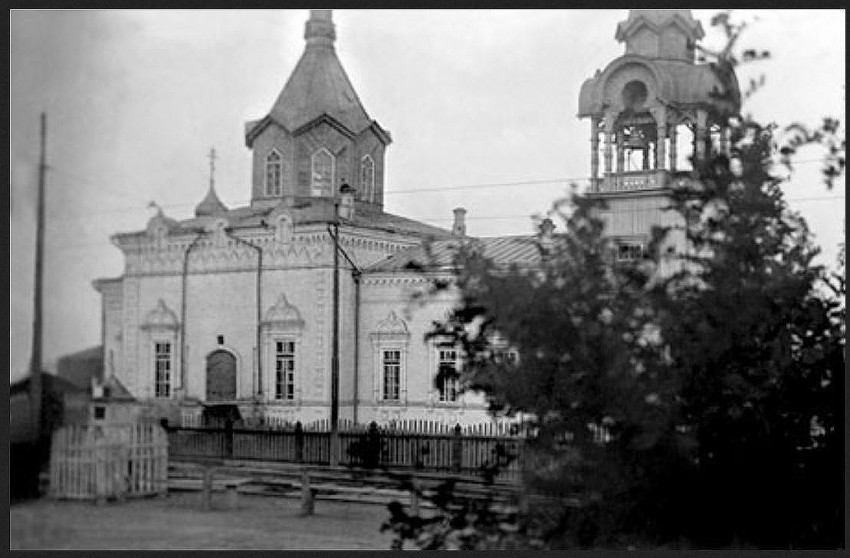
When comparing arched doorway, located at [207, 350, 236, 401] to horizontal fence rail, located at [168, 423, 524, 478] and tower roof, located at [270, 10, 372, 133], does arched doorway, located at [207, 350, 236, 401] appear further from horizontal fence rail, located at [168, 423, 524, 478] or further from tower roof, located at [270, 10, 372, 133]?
tower roof, located at [270, 10, 372, 133]

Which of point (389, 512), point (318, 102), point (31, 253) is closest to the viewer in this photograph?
point (31, 253)

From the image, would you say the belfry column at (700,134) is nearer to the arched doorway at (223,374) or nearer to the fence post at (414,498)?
the fence post at (414,498)

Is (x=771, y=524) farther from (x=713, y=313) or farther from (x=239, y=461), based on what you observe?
(x=239, y=461)

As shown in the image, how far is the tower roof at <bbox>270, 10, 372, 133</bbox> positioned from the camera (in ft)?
20.8

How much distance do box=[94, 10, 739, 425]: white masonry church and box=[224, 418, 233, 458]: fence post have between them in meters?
0.07

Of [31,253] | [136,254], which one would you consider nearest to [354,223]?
[136,254]

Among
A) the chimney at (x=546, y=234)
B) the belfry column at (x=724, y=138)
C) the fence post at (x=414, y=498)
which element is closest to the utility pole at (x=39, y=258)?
the fence post at (x=414, y=498)

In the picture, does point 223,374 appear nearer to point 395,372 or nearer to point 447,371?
point 395,372

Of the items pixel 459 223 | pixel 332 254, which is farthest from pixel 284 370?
pixel 459 223

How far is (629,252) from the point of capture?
238 inches

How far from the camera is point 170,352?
20.0 feet

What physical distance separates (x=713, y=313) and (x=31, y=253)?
2.33 metres

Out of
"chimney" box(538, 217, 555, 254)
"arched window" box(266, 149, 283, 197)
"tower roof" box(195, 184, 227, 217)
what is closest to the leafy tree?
"chimney" box(538, 217, 555, 254)

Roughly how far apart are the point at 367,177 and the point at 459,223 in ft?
1.30
